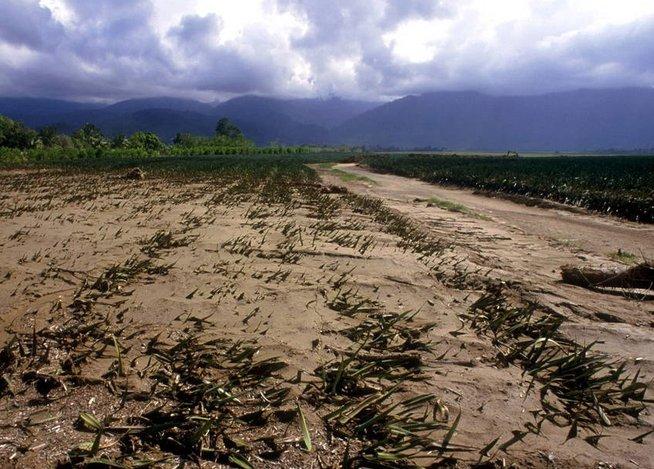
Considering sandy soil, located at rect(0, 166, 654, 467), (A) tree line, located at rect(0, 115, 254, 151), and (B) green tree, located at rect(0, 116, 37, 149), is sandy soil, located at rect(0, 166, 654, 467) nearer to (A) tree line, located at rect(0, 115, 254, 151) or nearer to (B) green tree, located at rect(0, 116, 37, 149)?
(B) green tree, located at rect(0, 116, 37, 149)

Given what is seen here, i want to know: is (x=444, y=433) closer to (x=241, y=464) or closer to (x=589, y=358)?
(x=241, y=464)

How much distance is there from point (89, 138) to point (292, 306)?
78635 mm

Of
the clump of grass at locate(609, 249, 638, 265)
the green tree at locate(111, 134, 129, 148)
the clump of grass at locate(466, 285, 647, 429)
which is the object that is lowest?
the clump of grass at locate(609, 249, 638, 265)

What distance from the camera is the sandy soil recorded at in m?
2.12

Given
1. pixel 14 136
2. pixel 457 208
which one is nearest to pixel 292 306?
pixel 457 208

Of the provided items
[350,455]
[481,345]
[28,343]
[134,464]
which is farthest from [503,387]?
[28,343]

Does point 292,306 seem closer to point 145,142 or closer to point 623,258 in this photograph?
point 623,258

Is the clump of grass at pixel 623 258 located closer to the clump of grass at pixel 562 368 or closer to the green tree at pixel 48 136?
the clump of grass at pixel 562 368

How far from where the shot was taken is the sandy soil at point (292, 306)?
6.97 feet

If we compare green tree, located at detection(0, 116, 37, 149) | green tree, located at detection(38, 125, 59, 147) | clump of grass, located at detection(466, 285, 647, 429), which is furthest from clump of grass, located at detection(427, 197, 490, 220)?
green tree, located at detection(38, 125, 59, 147)

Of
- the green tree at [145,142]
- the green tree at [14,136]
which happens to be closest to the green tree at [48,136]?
the green tree at [14,136]

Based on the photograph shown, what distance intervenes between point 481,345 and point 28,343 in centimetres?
317

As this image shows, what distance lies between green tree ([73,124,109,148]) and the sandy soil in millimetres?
64142

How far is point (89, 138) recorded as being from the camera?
68.9 m
